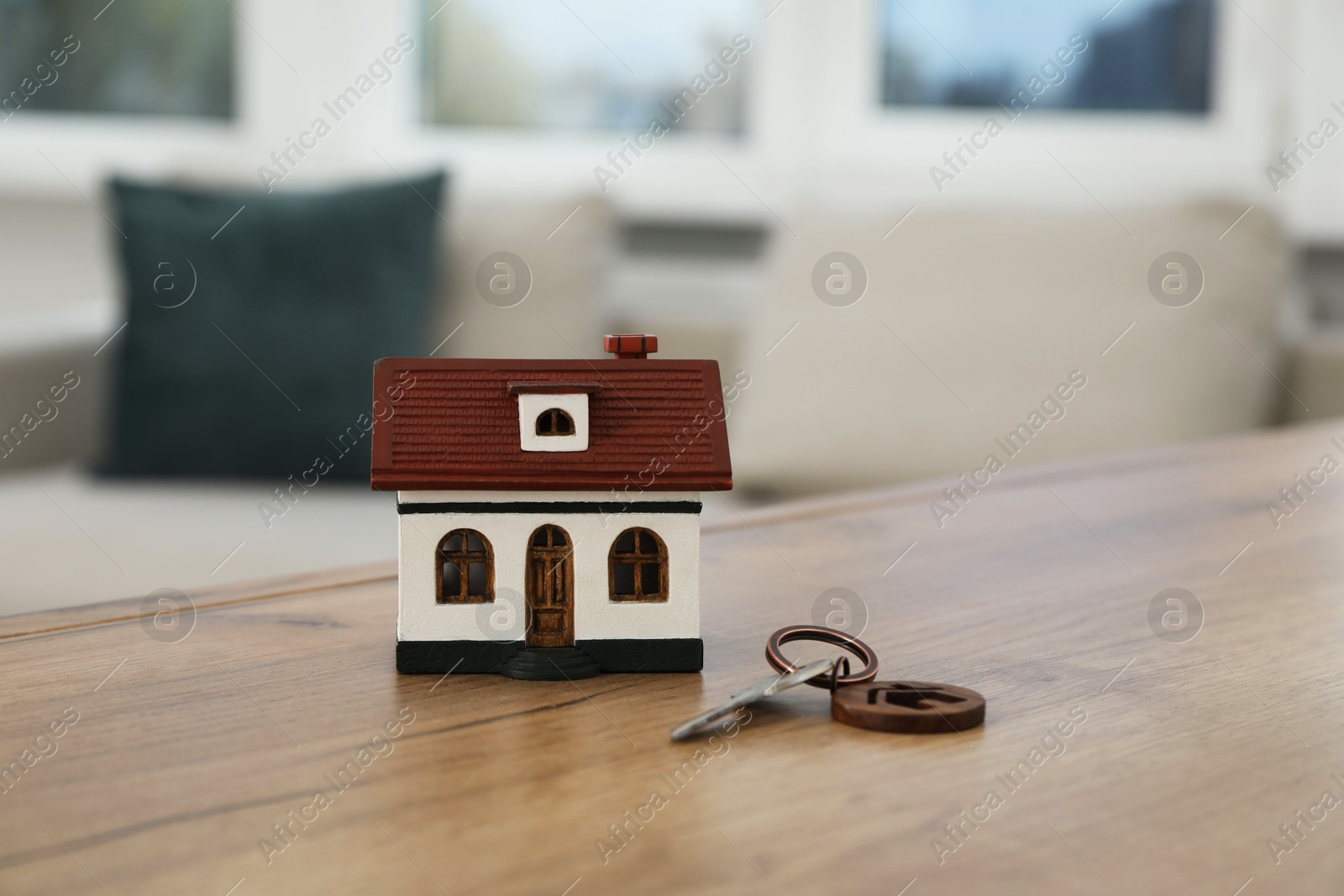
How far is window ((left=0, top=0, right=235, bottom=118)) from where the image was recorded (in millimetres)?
3113

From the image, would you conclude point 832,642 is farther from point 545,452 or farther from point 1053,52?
point 1053,52

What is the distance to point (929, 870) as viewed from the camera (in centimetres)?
46

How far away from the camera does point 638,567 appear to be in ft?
2.20

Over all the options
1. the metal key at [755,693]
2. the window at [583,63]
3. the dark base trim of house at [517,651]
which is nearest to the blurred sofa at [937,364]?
the window at [583,63]

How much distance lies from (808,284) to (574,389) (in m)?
1.50

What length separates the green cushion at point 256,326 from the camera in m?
2.04

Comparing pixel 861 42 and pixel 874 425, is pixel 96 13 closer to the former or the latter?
pixel 861 42

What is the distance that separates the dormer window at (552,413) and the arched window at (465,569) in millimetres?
58

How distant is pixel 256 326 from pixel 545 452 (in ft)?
5.06

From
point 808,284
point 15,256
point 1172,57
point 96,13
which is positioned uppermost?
point 96,13

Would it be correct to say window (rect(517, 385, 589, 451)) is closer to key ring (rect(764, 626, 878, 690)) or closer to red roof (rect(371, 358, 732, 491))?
red roof (rect(371, 358, 732, 491))

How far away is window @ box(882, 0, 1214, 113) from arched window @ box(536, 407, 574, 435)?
228 cm

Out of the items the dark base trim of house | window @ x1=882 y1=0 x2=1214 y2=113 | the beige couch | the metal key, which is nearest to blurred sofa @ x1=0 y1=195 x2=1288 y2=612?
the beige couch

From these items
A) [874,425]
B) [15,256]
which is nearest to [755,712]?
[874,425]
